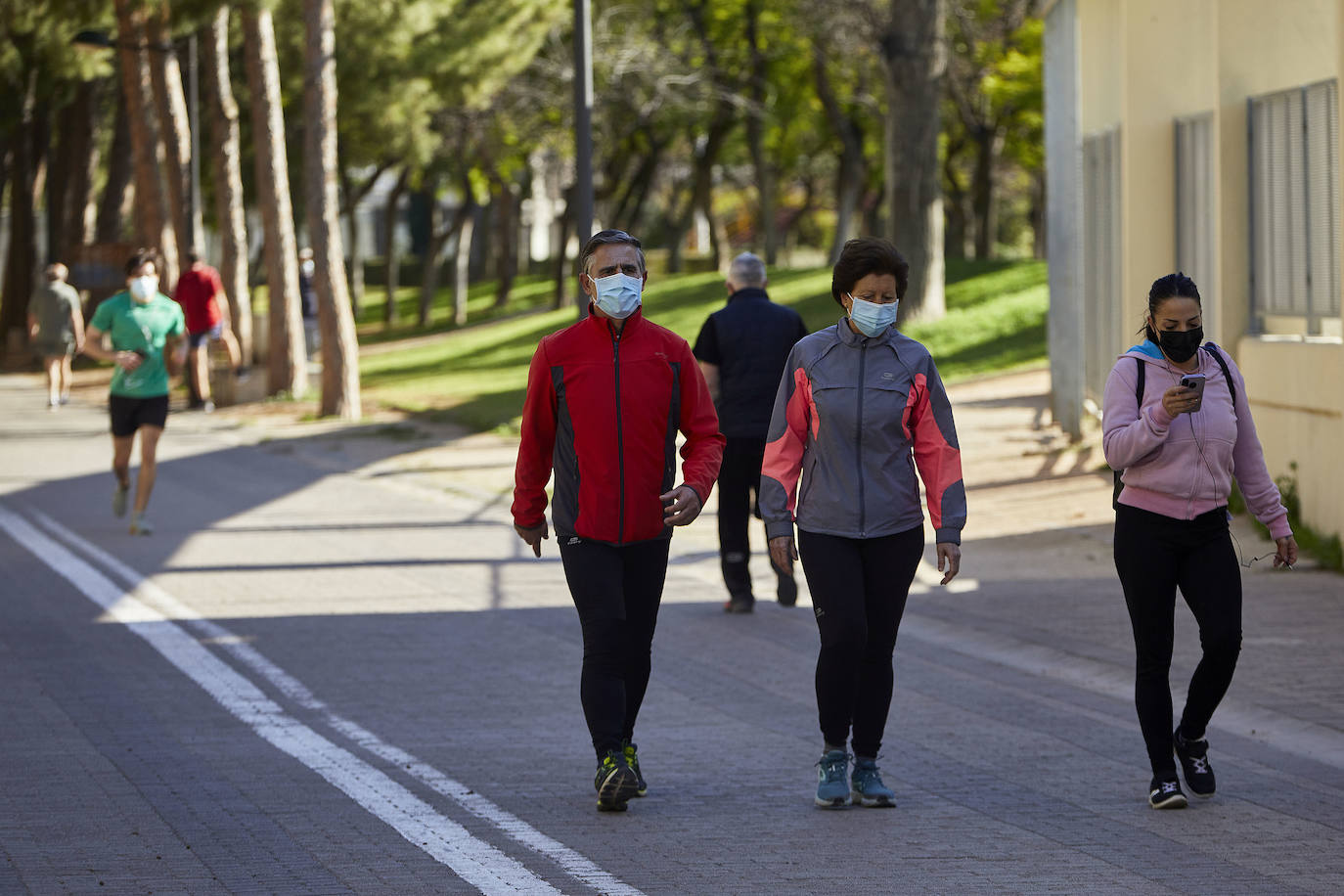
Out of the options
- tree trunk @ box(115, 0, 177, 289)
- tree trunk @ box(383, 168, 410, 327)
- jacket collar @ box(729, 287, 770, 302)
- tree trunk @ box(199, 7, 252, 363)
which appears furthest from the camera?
tree trunk @ box(383, 168, 410, 327)

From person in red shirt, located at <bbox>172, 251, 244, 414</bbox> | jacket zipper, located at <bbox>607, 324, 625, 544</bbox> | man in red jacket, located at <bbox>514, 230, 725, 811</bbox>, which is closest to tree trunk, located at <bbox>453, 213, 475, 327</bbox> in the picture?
person in red shirt, located at <bbox>172, 251, 244, 414</bbox>

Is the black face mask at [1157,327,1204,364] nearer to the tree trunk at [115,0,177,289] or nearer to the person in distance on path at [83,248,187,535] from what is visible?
the person in distance on path at [83,248,187,535]

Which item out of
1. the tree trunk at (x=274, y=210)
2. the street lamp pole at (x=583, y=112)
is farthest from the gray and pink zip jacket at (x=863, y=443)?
the tree trunk at (x=274, y=210)

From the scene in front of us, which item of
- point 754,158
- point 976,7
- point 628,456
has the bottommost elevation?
point 628,456

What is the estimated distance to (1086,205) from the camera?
66.7 ft

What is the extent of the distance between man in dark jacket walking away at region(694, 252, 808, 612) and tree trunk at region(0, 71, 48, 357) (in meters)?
32.4

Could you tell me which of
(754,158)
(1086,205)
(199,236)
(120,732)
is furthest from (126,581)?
(754,158)

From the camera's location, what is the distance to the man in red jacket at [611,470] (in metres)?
6.00

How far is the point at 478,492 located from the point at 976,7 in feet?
104

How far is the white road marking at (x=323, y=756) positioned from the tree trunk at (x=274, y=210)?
A: 1397cm

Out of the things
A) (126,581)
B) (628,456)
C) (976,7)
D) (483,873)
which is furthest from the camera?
(976,7)

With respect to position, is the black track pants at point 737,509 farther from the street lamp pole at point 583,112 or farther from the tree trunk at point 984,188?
the tree trunk at point 984,188

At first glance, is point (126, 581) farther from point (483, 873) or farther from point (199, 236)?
point (199, 236)

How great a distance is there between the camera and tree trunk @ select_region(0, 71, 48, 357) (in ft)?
135
